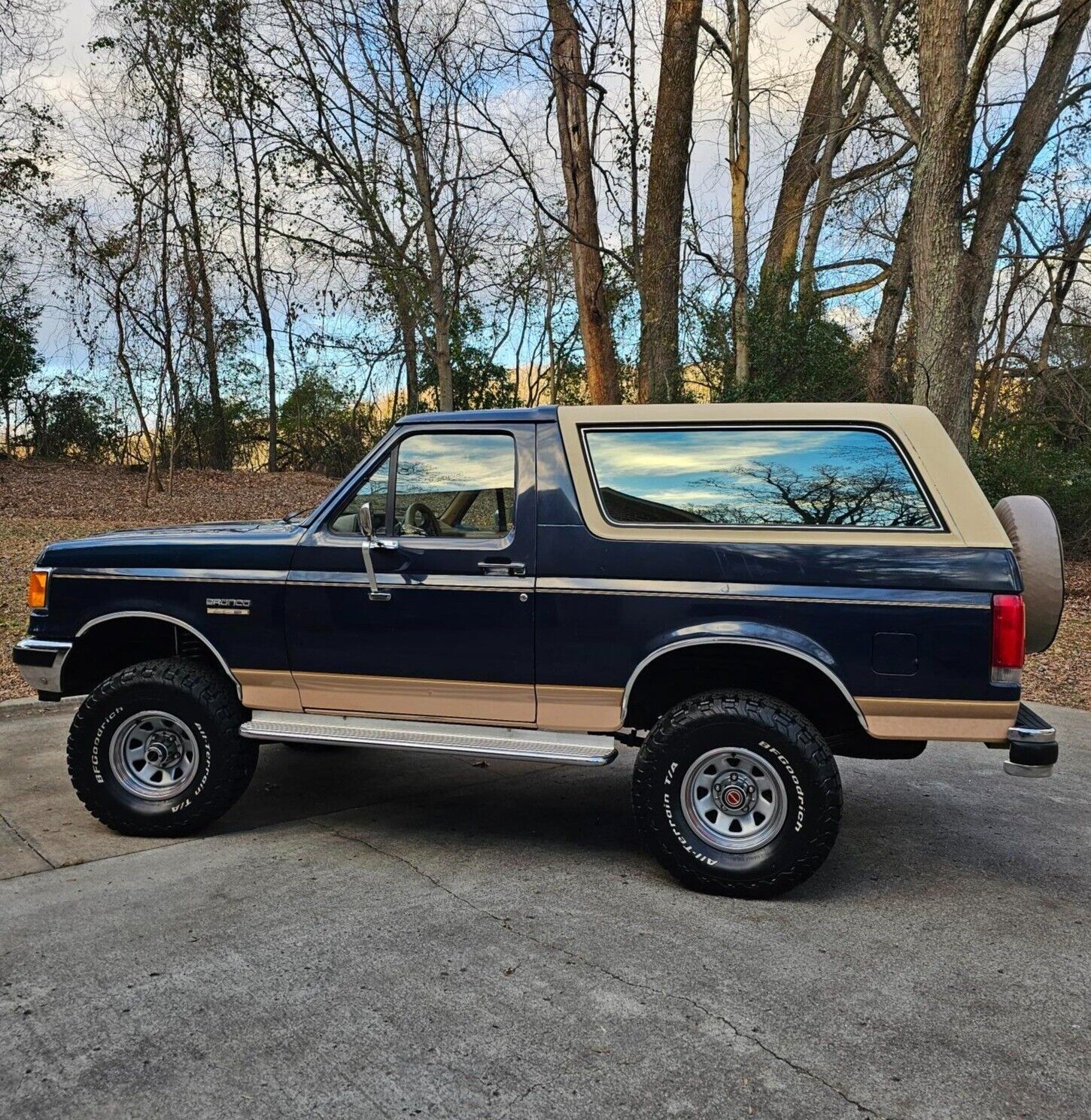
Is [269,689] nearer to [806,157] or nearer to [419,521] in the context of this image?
[419,521]

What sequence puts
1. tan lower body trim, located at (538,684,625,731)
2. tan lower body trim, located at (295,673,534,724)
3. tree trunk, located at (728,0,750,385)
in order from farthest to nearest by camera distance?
tree trunk, located at (728,0,750,385)
tan lower body trim, located at (295,673,534,724)
tan lower body trim, located at (538,684,625,731)

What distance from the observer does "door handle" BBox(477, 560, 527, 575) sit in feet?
14.0

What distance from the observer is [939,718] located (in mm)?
3869

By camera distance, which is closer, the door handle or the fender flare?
the fender flare

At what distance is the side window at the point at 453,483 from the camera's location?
447 centimetres

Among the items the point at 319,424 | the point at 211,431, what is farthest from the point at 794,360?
the point at 211,431

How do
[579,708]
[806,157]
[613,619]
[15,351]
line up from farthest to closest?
[15,351] → [806,157] → [579,708] → [613,619]

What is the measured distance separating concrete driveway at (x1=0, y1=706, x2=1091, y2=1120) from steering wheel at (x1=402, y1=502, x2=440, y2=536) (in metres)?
1.46

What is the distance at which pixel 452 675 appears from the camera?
4352mm

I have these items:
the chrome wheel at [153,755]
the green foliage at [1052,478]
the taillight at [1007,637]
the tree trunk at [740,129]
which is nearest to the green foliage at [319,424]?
the tree trunk at [740,129]

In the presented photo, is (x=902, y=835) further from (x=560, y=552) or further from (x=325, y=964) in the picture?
(x=325, y=964)

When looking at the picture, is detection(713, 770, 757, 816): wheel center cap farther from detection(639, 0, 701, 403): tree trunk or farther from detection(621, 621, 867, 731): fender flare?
detection(639, 0, 701, 403): tree trunk

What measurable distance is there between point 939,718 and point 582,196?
11.7 metres

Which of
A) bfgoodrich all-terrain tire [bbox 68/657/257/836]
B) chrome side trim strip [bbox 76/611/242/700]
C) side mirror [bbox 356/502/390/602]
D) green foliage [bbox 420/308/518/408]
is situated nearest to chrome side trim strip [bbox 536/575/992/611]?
side mirror [bbox 356/502/390/602]
